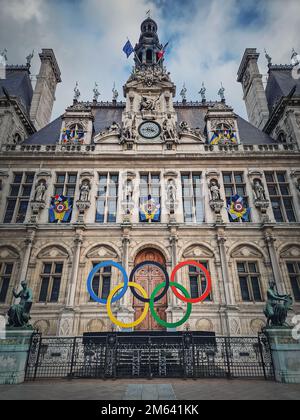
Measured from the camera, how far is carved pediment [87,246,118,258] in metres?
15.5

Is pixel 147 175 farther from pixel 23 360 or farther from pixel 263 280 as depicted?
pixel 23 360

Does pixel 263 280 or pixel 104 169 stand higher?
pixel 104 169

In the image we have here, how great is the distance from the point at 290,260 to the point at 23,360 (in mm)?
15241

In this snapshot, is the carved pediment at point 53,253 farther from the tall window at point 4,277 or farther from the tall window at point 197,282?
the tall window at point 197,282

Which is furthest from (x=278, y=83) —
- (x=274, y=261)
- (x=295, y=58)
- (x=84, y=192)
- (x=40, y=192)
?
(x=40, y=192)

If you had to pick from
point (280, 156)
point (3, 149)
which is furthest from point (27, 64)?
point (280, 156)

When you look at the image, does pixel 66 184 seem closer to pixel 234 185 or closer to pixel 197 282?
pixel 197 282

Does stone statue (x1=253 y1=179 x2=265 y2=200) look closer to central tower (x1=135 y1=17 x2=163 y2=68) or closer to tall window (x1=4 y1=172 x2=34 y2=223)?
tall window (x1=4 y1=172 x2=34 y2=223)

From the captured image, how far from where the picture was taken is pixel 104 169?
59.2 feet

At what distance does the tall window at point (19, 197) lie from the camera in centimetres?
1667

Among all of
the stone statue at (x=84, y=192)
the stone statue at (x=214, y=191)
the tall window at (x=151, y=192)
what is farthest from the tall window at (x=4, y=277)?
the stone statue at (x=214, y=191)

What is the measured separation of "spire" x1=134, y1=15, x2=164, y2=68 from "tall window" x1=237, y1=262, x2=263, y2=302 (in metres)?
22.2

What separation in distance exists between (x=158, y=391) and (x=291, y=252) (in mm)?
13114
